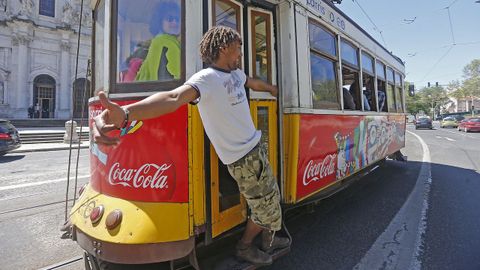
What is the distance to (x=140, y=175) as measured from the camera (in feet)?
7.86

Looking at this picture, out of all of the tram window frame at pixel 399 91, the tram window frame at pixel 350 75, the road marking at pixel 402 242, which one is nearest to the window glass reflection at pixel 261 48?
the tram window frame at pixel 350 75

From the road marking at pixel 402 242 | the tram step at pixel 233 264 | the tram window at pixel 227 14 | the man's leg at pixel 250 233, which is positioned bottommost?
the road marking at pixel 402 242

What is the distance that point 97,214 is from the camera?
2453 millimetres

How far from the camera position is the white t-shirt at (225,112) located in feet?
6.72

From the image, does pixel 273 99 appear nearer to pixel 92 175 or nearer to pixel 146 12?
pixel 146 12

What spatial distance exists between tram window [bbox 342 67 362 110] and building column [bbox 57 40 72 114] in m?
33.1

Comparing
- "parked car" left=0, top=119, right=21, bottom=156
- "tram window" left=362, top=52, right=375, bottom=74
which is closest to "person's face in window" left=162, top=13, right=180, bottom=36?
"tram window" left=362, top=52, right=375, bottom=74

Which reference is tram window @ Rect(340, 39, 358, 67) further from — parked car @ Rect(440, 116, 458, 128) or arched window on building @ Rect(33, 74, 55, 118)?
parked car @ Rect(440, 116, 458, 128)

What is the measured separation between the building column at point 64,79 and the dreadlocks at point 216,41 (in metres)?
34.3

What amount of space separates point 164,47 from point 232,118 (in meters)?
0.81

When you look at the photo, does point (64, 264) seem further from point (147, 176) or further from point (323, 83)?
point (323, 83)

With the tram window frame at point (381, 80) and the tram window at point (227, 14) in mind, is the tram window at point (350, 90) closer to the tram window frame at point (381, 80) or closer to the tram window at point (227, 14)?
the tram window frame at point (381, 80)

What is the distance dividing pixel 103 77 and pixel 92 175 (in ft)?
2.93

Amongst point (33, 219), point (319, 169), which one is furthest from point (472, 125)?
point (33, 219)
